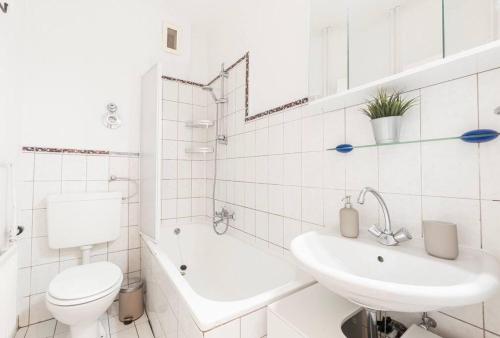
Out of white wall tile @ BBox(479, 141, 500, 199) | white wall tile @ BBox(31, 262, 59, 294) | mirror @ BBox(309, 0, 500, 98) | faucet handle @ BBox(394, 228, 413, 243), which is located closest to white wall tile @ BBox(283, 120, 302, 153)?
mirror @ BBox(309, 0, 500, 98)

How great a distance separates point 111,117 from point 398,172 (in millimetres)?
2081

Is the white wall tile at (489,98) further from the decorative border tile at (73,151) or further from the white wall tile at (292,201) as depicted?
the decorative border tile at (73,151)

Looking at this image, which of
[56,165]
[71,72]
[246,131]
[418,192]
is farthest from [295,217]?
[71,72]

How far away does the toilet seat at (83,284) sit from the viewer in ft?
3.97

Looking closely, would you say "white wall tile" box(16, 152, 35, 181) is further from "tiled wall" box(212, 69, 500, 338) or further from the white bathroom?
"tiled wall" box(212, 69, 500, 338)

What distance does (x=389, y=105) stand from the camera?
2.84 ft

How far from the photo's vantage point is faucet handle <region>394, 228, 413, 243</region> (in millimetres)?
829

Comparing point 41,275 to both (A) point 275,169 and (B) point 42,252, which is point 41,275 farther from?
(A) point 275,169

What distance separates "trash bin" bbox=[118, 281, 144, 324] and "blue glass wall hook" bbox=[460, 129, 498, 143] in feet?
6.97

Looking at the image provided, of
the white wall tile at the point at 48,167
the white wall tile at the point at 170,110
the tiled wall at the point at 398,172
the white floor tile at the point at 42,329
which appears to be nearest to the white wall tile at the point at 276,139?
the tiled wall at the point at 398,172

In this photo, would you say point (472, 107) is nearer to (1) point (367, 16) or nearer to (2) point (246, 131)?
(1) point (367, 16)

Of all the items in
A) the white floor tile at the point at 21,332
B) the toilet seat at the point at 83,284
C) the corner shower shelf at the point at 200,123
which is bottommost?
the white floor tile at the point at 21,332

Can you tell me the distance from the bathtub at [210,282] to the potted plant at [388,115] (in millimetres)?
746

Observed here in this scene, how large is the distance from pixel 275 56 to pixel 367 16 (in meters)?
0.65
